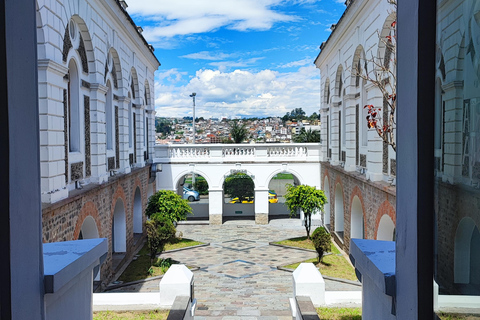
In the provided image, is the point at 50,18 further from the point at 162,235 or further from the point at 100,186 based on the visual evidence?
the point at 162,235

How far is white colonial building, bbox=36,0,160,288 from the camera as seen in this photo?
779 cm

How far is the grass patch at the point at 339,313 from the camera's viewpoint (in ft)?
23.3

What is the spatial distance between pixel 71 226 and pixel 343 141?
38.2ft

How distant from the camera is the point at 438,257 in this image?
84.6 inches

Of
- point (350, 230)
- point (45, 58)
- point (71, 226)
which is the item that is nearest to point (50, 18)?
point (45, 58)

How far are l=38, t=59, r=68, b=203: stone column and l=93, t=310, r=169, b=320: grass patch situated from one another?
7.59 ft

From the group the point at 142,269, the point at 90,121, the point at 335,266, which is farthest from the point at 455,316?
the point at 142,269

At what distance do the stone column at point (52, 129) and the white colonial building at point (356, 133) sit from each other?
20.3 feet

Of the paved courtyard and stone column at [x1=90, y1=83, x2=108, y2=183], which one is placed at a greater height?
stone column at [x1=90, y1=83, x2=108, y2=183]

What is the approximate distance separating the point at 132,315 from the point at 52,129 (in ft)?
12.2

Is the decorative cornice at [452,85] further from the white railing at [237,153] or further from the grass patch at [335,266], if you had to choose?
the white railing at [237,153]

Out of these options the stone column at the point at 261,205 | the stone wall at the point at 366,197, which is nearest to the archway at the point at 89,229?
the stone wall at the point at 366,197

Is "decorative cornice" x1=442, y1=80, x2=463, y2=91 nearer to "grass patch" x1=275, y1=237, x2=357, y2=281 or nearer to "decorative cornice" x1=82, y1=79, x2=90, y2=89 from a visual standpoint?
"decorative cornice" x1=82, y1=79, x2=90, y2=89

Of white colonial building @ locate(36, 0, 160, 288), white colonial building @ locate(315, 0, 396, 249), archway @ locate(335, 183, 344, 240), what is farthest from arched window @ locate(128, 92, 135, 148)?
archway @ locate(335, 183, 344, 240)
